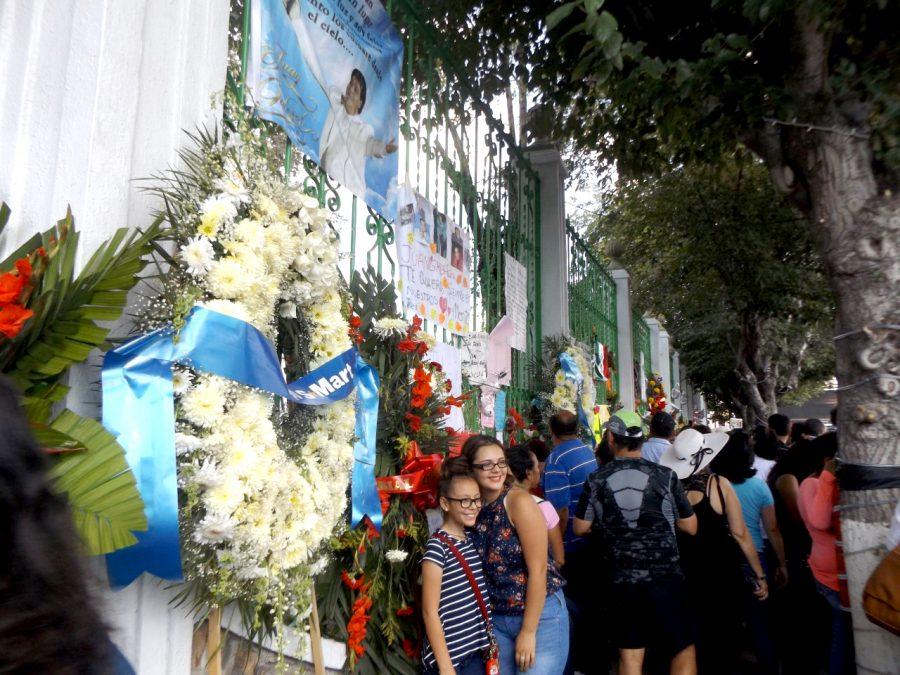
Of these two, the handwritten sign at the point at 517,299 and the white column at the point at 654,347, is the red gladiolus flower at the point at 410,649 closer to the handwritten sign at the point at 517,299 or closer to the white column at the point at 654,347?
the handwritten sign at the point at 517,299

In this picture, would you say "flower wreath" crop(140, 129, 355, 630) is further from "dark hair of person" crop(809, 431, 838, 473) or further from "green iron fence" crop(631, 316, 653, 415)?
"green iron fence" crop(631, 316, 653, 415)

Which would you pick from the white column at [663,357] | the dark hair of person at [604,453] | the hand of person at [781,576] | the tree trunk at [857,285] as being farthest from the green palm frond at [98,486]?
the white column at [663,357]

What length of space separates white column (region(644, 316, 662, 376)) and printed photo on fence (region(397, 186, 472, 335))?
10.4 meters

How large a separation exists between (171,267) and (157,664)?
1109 mm

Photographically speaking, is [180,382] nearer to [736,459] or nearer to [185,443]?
[185,443]

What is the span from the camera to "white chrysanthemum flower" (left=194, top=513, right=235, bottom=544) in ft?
5.70

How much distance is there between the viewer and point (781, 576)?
5.27 meters

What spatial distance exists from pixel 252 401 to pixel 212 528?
1.13 feet

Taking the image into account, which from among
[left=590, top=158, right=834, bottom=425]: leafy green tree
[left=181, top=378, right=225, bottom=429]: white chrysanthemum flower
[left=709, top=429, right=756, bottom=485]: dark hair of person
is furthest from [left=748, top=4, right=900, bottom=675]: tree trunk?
[left=590, top=158, right=834, bottom=425]: leafy green tree

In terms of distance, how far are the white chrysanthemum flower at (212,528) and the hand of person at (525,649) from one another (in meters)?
1.79

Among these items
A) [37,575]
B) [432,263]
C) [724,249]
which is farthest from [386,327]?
[724,249]

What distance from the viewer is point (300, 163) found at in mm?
2980

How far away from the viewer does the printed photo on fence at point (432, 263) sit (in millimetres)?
3814

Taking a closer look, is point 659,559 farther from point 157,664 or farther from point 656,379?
point 656,379
